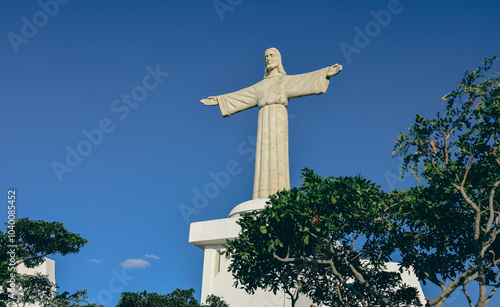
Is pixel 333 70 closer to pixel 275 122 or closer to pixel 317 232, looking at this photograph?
pixel 275 122

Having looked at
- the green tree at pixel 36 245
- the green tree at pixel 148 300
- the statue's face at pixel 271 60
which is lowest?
the green tree at pixel 148 300

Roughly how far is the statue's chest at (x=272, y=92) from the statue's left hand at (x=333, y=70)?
3686 mm

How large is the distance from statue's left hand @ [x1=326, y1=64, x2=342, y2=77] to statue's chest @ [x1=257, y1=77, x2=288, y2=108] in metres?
3.69

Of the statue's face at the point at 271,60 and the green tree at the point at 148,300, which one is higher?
the statue's face at the point at 271,60

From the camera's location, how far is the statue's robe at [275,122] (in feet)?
108

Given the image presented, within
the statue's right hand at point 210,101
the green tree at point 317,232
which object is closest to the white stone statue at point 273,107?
the statue's right hand at point 210,101

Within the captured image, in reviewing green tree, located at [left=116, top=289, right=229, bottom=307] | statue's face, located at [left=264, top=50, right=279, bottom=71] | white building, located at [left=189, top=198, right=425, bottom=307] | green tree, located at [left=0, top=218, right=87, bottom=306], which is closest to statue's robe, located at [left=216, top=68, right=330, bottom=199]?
statue's face, located at [left=264, top=50, right=279, bottom=71]

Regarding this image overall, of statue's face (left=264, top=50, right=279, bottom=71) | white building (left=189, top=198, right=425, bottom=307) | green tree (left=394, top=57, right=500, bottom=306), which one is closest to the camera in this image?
green tree (left=394, top=57, right=500, bottom=306)

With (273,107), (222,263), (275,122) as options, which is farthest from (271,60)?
(222,263)

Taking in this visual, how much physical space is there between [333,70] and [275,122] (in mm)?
5613

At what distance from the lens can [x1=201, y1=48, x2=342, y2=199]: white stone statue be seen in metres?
32.9

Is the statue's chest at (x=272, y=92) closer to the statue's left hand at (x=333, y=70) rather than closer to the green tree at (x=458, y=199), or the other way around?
the statue's left hand at (x=333, y=70)

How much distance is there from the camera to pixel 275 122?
34.2 metres

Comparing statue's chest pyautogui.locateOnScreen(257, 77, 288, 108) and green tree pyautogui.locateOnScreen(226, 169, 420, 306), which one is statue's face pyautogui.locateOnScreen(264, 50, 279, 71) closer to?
statue's chest pyautogui.locateOnScreen(257, 77, 288, 108)
